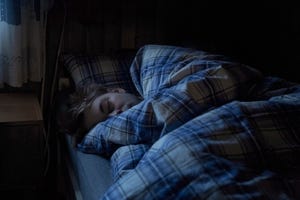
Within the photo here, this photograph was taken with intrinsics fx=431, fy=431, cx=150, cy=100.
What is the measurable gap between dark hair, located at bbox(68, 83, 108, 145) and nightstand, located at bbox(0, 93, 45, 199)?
0.20 metres

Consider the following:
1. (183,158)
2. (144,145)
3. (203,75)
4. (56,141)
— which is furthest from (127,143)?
(56,141)

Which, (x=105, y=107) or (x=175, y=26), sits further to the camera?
(x=175, y=26)

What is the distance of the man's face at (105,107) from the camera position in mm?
1657

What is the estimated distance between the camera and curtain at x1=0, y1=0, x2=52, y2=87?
2123mm

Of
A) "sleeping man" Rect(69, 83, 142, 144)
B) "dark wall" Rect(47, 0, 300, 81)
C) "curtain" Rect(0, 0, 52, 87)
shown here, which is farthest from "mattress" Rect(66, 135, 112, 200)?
"dark wall" Rect(47, 0, 300, 81)

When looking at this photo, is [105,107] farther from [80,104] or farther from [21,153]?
[21,153]

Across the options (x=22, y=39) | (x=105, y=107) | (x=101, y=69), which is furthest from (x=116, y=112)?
(x=22, y=39)

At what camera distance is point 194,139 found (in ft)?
3.62

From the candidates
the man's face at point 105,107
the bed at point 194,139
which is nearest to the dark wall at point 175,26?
the bed at point 194,139

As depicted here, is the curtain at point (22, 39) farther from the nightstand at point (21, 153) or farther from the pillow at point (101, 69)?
the nightstand at point (21, 153)

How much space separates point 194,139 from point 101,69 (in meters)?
1.11

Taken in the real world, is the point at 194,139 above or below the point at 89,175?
above

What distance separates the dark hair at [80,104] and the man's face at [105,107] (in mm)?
29

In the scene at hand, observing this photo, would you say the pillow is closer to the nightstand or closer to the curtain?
the curtain
